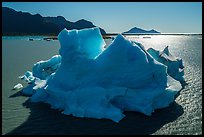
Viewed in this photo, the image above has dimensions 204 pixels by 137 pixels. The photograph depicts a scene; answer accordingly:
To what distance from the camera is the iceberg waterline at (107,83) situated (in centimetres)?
1313

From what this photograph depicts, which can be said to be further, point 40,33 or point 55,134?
point 40,33

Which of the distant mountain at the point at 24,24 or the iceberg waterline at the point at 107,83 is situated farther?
the distant mountain at the point at 24,24

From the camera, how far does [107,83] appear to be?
13.8 meters

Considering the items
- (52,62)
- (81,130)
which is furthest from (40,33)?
(81,130)

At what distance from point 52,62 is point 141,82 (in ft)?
28.6

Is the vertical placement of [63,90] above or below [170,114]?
above

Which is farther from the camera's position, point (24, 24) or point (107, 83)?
point (24, 24)

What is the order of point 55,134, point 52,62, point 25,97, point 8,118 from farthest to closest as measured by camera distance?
point 52,62
point 25,97
point 8,118
point 55,134

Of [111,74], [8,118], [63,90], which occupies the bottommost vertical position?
[8,118]

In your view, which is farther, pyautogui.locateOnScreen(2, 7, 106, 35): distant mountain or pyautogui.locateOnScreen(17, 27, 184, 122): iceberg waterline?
pyautogui.locateOnScreen(2, 7, 106, 35): distant mountain

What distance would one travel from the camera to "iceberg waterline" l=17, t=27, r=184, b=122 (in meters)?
13.1

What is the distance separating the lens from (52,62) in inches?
791

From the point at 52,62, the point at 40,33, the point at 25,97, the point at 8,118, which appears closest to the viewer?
the point at 8,118

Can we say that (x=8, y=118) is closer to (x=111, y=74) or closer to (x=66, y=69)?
(x=66, y=69)
